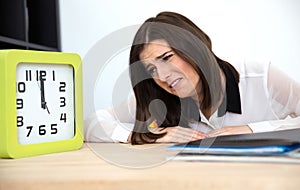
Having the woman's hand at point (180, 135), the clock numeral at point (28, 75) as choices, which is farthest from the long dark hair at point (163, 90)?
the clock numeral at point (28, 75)

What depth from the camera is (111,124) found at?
1.61m

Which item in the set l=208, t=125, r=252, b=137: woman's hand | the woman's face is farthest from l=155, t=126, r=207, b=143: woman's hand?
the woman's face

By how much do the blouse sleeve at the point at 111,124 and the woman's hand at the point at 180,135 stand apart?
0.38 feet

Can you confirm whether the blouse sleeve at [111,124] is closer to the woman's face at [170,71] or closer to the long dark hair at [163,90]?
the long dark hair at [163,90]

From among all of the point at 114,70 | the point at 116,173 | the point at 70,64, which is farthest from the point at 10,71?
the point at 114,70

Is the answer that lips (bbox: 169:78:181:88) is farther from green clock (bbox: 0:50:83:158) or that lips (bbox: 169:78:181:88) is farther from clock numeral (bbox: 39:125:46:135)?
clock numeral (bbox: 39:125:46:135)

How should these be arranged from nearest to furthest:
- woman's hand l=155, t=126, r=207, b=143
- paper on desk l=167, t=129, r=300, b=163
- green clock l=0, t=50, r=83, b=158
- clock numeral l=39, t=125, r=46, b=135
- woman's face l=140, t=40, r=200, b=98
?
paper on desk l=167, t=129, r=300, b=163 < green clock l=0, t=50, r=83, b=158 < clock numeral l=39, t=125, r=46, b=135 < woman's hand l=155, t=126, r=207, b=143 < woman's face l=140, t=40, r=200, b=98

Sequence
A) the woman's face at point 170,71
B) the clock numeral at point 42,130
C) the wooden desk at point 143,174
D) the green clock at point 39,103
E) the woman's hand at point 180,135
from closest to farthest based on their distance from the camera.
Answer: the wooden desk at point 143,174 < the green clock at point 39,103 < the clock numeral at point 42,130 < the woman's hand at point 180,135 < the woman's face at point 170,71

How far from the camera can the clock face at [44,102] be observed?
1202 millimetres

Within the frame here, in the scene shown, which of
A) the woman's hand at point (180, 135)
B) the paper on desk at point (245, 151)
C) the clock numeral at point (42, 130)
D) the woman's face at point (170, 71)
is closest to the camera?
the paper on desk at point (245, 151)

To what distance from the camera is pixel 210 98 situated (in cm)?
169

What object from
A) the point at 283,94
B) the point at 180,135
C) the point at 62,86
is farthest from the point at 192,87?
the point at 62,86

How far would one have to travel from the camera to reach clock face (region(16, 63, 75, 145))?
120 centimetres

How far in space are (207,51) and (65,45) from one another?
507mm
